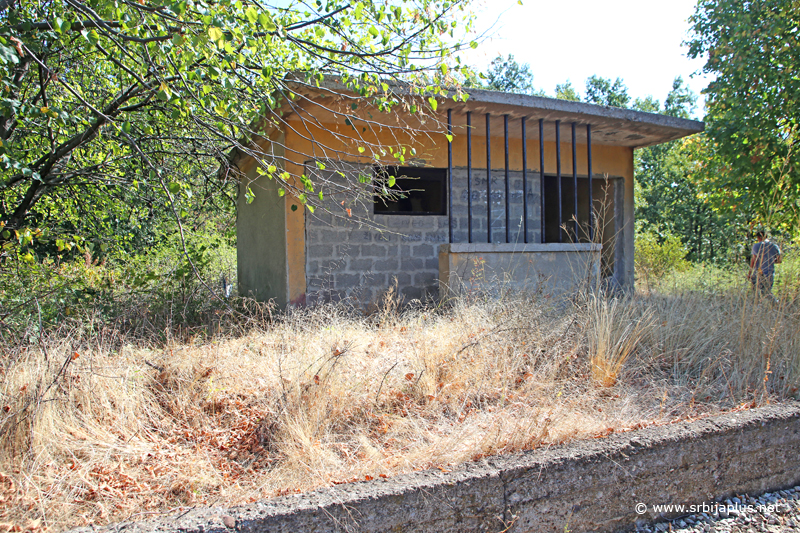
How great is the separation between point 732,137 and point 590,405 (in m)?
7.61

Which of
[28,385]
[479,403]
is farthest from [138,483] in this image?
[479,403]

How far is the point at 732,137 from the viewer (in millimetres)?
8438

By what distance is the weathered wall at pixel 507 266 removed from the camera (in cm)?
594

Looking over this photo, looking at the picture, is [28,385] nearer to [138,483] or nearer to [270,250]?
[138,483]

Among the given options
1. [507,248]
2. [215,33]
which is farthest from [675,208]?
[215,33]

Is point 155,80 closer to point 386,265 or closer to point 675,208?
point 386,265

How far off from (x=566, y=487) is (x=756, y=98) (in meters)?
9.16

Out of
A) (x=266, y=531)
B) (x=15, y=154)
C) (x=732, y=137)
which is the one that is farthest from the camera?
(x=732, y=137)

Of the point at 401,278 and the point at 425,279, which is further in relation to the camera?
the point at 425,279

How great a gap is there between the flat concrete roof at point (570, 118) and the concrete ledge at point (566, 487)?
14.3 feet

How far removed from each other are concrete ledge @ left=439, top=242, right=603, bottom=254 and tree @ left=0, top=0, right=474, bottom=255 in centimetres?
182

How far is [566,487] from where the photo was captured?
2.44m

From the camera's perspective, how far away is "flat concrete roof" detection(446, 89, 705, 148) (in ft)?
19.9

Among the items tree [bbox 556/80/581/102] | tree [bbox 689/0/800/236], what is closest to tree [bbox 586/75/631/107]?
tree [bbox 556/80/581/102]
